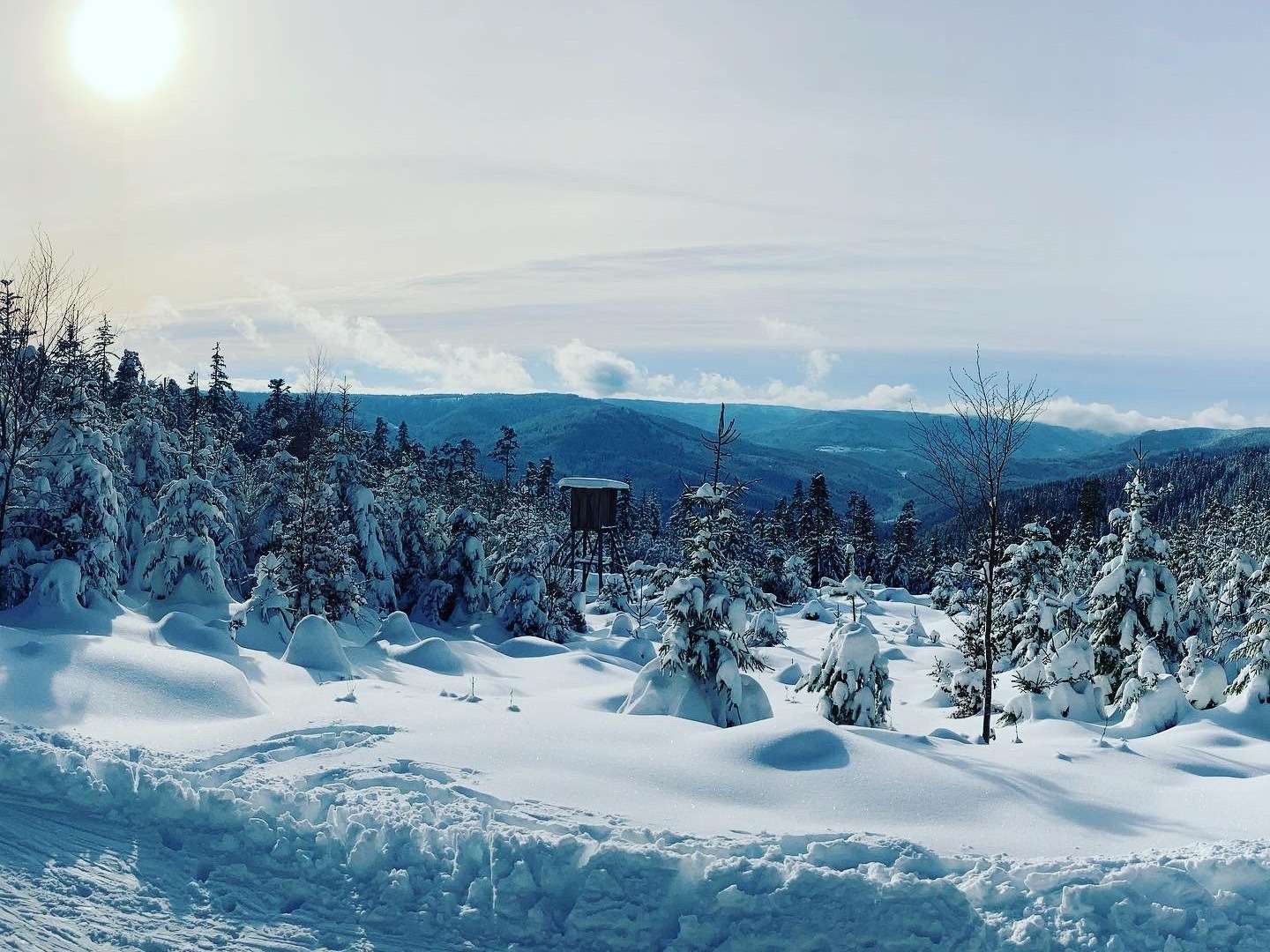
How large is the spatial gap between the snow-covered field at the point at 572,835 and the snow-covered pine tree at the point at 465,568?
19.2m

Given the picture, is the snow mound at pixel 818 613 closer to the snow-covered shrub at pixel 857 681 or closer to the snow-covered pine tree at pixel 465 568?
the snow-covered pine tree at pixel 465 568

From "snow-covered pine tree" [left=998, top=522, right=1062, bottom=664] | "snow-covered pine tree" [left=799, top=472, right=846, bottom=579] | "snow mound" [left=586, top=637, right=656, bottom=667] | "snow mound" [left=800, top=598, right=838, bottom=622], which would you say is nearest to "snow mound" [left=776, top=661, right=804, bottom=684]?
"snow mound" [left=586, top=637, right=656, bottom=667]

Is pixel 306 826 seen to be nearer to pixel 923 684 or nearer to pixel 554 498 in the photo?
pixel 923 684

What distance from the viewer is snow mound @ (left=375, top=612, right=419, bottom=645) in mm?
21531

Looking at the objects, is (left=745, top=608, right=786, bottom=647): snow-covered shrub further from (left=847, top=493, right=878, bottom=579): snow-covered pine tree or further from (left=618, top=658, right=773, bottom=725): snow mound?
(left=847, top=493, right=878, bottom=579): snow-covered pine tree

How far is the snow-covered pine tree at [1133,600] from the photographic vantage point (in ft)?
65.9

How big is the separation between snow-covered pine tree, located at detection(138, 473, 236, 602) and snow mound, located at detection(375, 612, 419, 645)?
5199mm

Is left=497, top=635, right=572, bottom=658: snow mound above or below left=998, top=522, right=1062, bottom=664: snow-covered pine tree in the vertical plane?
below

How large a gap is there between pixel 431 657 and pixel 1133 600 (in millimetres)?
17377

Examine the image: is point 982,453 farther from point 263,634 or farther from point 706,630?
point 263,634

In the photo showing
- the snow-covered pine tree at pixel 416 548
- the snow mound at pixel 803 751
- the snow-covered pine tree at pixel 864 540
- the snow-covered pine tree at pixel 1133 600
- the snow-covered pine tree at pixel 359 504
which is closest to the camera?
the snow mound at pixel 803 751

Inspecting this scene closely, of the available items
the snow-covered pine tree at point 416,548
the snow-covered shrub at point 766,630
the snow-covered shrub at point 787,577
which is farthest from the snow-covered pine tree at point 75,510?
the snow-covered shrub at point 787,577

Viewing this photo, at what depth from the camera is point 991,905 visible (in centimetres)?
614

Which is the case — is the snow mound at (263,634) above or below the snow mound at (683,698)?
below
